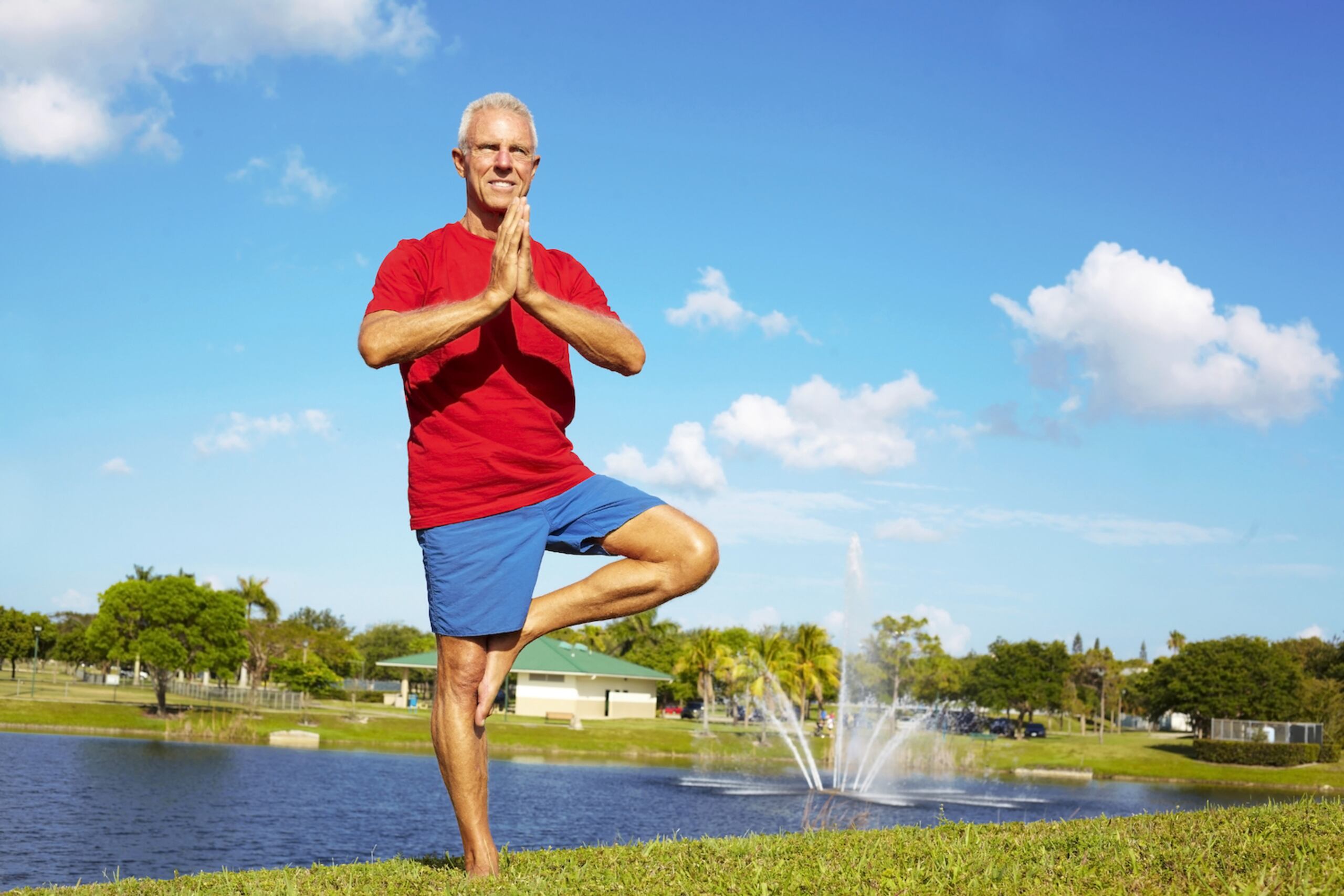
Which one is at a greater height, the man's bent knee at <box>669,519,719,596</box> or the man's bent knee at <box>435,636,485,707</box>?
the man's bent knee at <box>669,519,719,596</box>

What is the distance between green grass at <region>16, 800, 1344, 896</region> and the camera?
10.1 feet

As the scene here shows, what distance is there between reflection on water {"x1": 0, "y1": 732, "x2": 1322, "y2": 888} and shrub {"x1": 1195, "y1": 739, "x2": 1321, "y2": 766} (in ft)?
23.6

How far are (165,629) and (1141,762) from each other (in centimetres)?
4330

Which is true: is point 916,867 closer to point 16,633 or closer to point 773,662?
point 773,662

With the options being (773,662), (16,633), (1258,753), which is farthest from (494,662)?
(16,633)

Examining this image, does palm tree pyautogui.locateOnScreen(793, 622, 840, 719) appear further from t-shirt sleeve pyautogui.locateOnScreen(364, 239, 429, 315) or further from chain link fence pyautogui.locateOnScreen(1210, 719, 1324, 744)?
t-shirt sleeve pyautogui.locateOnScreen(364, 239, 429, 315)

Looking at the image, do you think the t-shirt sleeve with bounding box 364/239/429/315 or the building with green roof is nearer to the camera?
the t-shirt sleeve with bounding box 364/239/429/315

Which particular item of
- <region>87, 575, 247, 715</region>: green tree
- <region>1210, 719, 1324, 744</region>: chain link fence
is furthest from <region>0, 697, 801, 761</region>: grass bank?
<region>1210, 719, 1324, 744</region>: chain link fence

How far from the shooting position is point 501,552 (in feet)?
12.6

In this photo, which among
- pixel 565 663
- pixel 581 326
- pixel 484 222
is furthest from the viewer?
pixel 565 663

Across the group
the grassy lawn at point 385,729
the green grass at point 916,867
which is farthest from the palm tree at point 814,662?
the green grass at point 916,867

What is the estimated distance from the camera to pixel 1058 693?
230 ft

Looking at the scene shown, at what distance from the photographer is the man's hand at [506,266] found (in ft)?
11.6

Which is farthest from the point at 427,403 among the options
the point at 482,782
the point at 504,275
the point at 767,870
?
the point at 767,870
